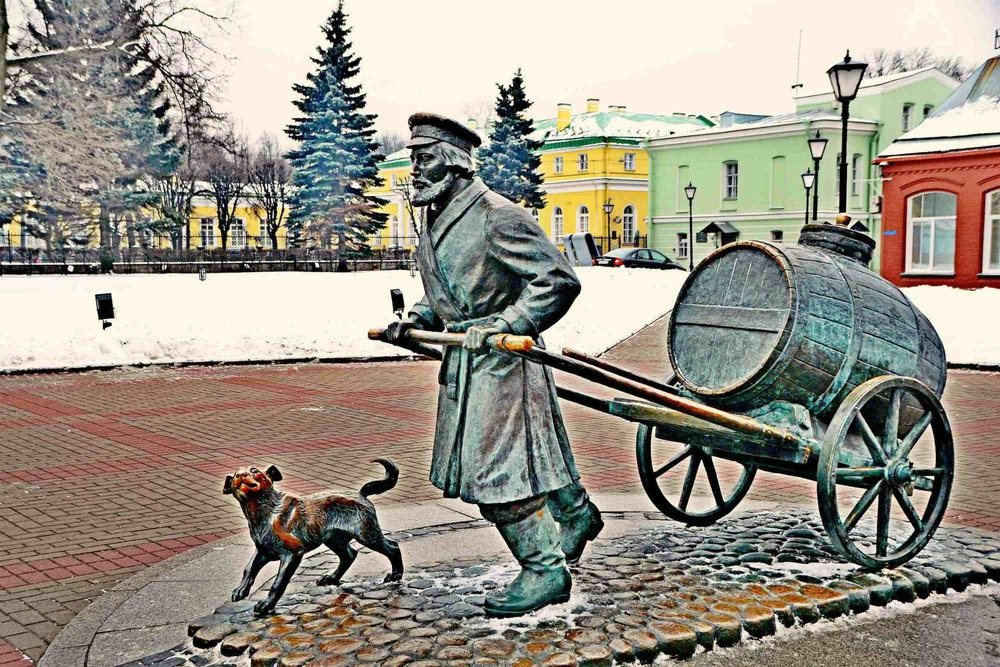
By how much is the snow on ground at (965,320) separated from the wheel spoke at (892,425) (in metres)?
9.92

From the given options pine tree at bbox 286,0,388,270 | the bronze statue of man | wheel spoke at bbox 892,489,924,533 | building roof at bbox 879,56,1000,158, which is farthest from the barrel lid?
pine tree at bbox 286,0,388,270

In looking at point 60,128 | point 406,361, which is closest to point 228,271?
point 60,128

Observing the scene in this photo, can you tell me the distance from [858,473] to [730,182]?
47326mm

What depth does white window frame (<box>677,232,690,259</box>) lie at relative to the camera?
173ft

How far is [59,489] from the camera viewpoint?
768cm

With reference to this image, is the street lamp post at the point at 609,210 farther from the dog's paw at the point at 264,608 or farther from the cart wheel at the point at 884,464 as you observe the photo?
the dog's paw at the point at 264,608

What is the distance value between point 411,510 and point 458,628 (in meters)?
2.48

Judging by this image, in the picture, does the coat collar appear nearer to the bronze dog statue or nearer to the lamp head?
the bronze dog statue

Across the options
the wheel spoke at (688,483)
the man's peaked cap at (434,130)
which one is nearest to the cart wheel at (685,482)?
the wheel spoke at (688,483)

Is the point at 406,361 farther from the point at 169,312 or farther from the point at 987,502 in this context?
the point at 987,502

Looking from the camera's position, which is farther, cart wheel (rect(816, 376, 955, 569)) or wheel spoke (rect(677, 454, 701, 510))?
wheel spoke (rect(677, 454, 701, 510))

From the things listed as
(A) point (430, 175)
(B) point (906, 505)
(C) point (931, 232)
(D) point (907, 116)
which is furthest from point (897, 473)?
(D) point (907, 116)

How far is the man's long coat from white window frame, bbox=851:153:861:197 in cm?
4534

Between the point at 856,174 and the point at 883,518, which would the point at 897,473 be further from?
the point at 856,174
